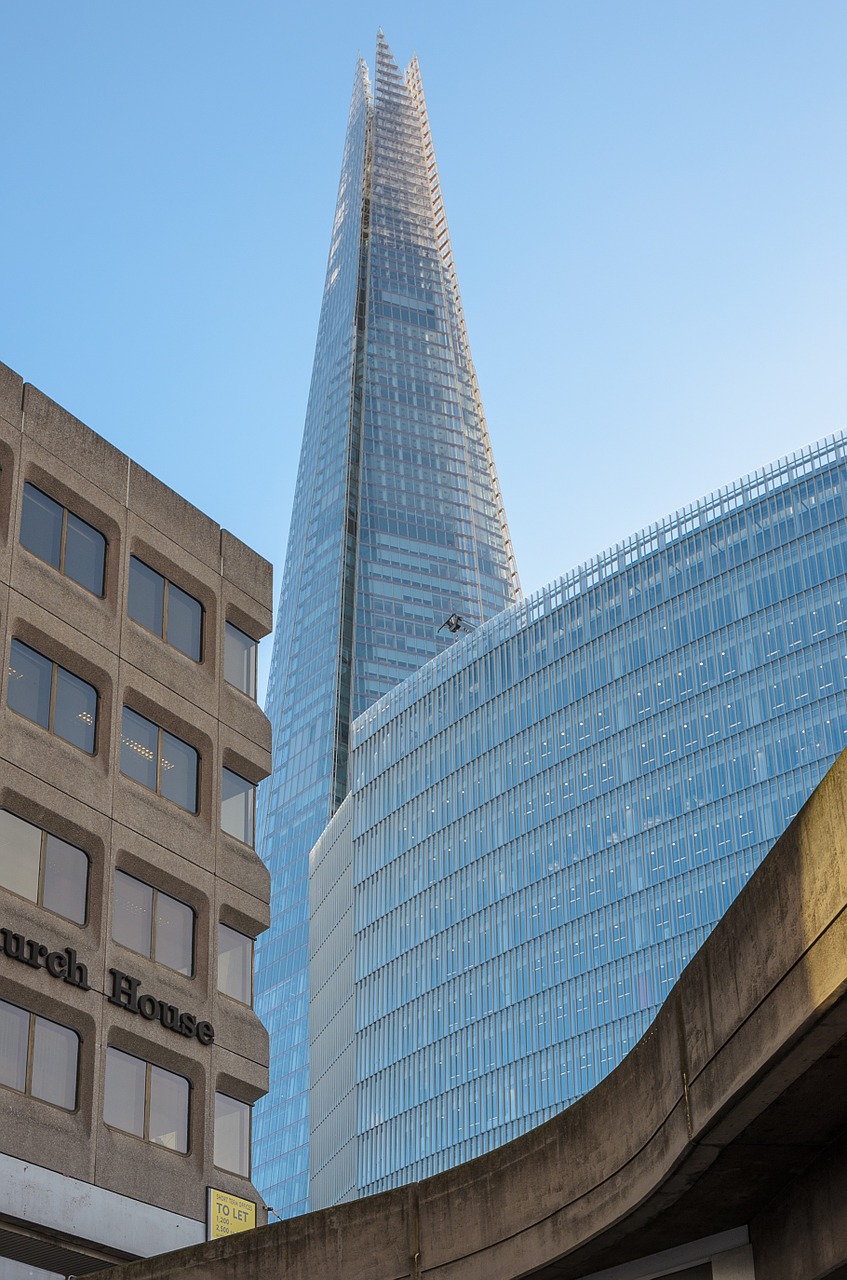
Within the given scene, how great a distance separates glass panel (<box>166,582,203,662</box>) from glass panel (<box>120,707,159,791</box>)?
2324 millimetres

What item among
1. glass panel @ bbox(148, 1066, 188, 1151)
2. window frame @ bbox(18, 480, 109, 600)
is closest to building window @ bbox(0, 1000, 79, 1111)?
glass panel @ bbox(148, 1066, 188, 1151)

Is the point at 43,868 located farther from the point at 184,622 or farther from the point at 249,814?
the point at 184,622

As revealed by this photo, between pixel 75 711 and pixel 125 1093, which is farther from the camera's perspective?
pixel 75 711

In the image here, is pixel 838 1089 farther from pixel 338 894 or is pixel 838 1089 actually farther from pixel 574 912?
pixel 338 894

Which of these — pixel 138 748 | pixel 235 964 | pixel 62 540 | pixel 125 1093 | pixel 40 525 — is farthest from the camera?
pixel 235 964

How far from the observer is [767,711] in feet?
411

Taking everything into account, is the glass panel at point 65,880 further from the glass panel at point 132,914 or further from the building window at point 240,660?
the building window at point 240,660

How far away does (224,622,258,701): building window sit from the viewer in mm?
39250

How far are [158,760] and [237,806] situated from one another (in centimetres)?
306

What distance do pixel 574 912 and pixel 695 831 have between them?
13.6 meters

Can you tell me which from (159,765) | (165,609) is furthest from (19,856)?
(165,609)

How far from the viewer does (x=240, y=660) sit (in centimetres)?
3975

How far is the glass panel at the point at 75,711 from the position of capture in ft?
110

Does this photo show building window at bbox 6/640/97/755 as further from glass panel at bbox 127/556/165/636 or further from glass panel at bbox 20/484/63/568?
glass panel at bbox 127/556/165/636
